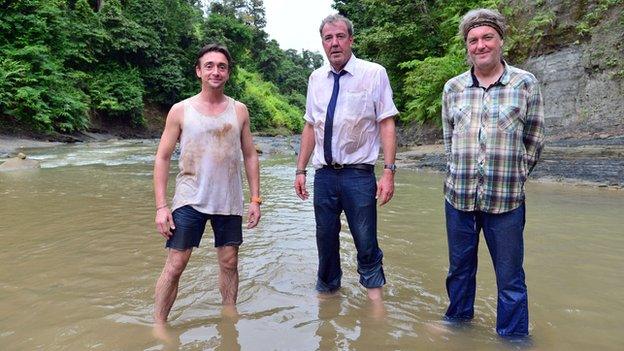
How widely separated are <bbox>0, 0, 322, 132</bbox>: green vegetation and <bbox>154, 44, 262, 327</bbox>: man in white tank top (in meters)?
20.7

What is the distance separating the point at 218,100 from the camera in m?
3.14

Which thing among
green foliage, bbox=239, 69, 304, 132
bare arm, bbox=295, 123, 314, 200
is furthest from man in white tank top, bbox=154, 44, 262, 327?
green foliage, bbox=239, 69, 304, 132

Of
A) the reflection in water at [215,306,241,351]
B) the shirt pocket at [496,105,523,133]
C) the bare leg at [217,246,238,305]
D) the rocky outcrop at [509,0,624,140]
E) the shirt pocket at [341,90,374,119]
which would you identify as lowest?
the reflection in water at [215,306,241,351]

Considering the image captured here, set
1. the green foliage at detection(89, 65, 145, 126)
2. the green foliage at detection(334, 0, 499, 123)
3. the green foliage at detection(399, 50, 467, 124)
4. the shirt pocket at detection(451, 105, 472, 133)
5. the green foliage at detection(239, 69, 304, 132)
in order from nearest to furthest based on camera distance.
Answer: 1. the shirt pocket at detection(451, 105, 472, 133)
2. the green foliage at detection(399, 50, 467, 124)
3. the green foliage at detection(334, 0, 499, 123)
4. the green foliage at detection(89, 65, 145, 126)
5. the green foliage at detection(239, 69, 304, 132)

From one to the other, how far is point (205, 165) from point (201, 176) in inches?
3.0

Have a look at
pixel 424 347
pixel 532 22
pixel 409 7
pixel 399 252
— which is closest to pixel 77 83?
pixel 409 7

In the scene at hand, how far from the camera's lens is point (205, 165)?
304 cm

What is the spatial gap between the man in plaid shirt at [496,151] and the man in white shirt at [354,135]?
58 cm

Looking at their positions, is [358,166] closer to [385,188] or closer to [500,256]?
[385,188]

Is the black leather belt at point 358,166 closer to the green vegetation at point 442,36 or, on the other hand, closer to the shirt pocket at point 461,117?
the shirt pocket at point 461,117

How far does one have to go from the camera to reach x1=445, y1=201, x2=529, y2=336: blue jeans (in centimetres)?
257

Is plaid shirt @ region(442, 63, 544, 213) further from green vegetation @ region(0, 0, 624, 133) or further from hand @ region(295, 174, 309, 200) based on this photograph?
green vegetation @ region(0, 0, 624, 133)

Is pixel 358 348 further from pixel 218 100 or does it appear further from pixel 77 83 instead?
pixel 77 83

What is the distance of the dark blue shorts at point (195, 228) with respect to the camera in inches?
117
